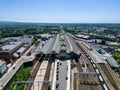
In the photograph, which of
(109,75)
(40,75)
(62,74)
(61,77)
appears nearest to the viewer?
(61,77)

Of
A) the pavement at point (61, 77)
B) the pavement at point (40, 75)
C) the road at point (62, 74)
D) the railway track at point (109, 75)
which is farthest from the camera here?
the railway track at point (109, 75)

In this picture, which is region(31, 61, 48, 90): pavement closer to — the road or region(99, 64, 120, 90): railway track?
the road

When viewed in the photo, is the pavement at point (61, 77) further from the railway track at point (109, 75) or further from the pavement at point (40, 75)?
the railway track at point (109, 75)

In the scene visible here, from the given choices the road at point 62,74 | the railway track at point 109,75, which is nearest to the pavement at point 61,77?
the road at point 62,74

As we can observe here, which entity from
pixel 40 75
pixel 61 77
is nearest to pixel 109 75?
pixel 61 77

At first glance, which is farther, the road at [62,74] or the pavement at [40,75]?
the pavement at [40,75]

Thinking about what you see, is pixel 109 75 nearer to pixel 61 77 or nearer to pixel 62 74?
pixel 62 74

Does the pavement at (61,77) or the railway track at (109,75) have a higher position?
the pavement at (61,77)

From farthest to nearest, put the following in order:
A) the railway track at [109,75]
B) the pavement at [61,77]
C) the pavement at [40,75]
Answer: the railway track at [109,75] < the pavement at [40,75] < the pavement at [61,77]

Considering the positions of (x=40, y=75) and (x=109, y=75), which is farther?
(x=109, y=75)

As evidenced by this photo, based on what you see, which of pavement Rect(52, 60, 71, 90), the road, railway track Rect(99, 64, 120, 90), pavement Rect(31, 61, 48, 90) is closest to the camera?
pavement Rect(52, 60, 71, 90)

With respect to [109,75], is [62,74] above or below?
above

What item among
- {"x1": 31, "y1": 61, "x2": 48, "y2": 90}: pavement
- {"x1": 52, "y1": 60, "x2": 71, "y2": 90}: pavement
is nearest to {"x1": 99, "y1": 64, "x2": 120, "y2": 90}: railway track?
{"x1": 52, "y1": 60, "x2": 71, "y2": 90}: pavement
